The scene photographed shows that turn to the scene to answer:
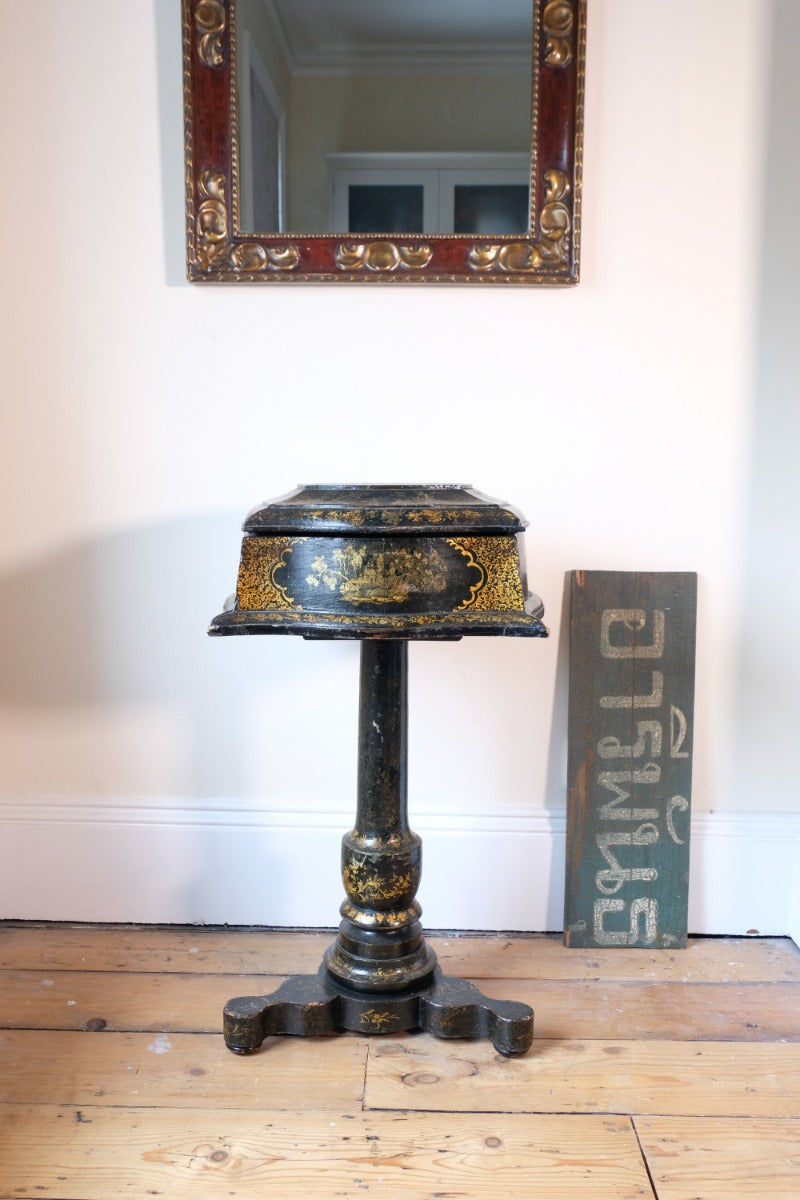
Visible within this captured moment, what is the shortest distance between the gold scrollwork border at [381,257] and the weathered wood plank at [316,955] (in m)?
1.45

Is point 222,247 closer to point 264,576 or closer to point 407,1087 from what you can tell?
point 264,576

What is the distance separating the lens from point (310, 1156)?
1495 millimetres

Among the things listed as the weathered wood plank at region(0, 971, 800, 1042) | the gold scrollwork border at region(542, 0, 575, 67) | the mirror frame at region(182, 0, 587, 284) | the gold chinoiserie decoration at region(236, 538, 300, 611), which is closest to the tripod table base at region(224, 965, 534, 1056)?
the weathered wood plank at region(0, 971, 800, 1042)

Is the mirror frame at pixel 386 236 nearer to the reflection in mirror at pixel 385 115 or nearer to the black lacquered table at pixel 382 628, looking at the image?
the reflection in mirror at pixel 385 115

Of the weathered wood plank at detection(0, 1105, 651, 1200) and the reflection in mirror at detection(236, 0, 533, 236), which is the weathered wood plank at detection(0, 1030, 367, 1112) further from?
A: the reflection in mirror at detection(236, 0, 533, 236)

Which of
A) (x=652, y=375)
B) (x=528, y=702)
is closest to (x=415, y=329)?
(x=652, y=375)

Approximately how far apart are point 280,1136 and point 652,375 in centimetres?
160

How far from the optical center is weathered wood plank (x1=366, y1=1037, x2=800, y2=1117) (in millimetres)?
1611

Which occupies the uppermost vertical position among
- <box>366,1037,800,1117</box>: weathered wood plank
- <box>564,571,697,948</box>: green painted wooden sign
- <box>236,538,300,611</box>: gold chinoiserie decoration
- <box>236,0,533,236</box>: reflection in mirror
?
<box>236,0,533,236</box>: reflection in mirror

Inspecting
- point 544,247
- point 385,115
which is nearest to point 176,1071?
point 544,247

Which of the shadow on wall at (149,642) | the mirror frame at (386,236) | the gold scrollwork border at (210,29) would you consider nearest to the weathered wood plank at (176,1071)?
the shadow on wall at (149,642)

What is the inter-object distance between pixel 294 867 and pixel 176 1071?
59 centimetres

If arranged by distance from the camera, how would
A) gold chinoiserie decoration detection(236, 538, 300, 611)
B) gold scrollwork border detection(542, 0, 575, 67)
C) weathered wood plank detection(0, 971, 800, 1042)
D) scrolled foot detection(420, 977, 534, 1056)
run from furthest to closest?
1. gold scrollwork border detection(542, 0, 575, 67)
2. weathered wood plank detection(0, 971, 800, 1042)
3. scrolled foot detection(420, 977, 534, 1056)
4. gold chinoiserie decoration detection(236, 538, 300, 611)

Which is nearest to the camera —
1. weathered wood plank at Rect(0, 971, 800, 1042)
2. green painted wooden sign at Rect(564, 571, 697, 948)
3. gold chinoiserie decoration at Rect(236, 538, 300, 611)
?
gold chinoiserie decoration at Rect(236, 538, 300, 611)
